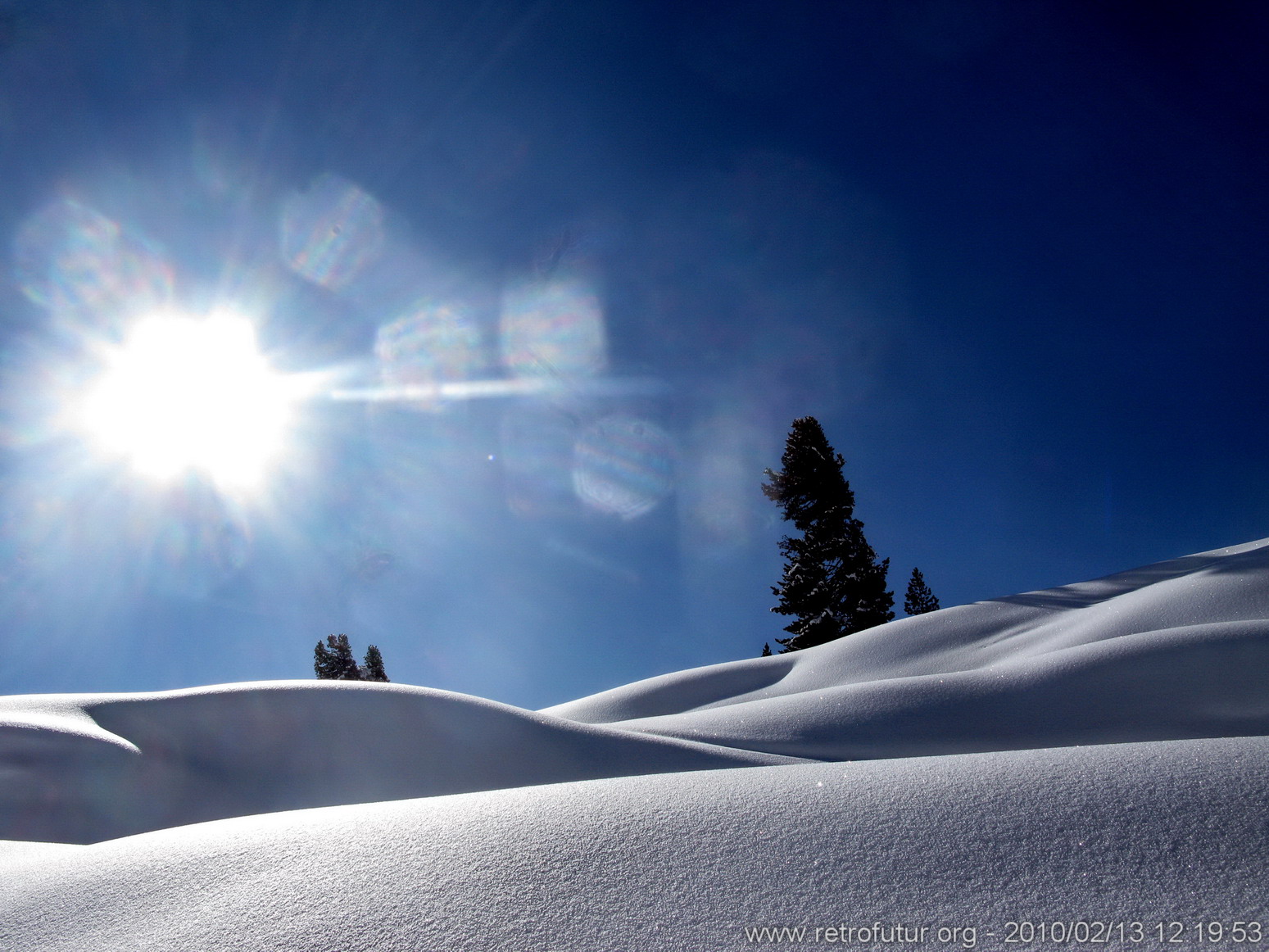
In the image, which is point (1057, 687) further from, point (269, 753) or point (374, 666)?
point (374, 666)

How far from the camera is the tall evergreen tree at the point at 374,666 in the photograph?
20.9 metres

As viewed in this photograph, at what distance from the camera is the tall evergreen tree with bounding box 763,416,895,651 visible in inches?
639

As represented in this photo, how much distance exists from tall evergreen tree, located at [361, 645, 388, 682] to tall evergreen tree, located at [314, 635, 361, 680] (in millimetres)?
312

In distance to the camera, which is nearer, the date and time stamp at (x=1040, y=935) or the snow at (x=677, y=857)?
the date and time stamp at (x=1040, y=935)

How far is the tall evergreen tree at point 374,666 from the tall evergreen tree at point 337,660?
1.02 feet

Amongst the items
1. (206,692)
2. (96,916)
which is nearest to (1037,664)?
(96,916)

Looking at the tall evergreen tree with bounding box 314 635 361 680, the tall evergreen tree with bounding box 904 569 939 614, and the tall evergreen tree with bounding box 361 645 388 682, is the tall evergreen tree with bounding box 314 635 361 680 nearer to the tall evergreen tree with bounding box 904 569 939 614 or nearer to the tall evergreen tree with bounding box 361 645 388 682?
the tall evergreen tree with bounding box 361 645 388 682

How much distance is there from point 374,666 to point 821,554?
581 inches

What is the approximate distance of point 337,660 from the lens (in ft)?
66.8

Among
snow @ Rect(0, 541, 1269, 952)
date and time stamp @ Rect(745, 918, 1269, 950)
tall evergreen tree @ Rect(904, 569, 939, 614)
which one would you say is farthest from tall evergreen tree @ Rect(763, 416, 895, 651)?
date and time stamp @ Rect(745, 918, 1269, 950)

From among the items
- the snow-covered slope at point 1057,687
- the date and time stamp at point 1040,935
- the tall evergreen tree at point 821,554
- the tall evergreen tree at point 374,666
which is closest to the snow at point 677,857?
the date and time stamp at point 1040,935

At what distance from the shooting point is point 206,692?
17.1ft

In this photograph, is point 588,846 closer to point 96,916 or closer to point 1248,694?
point 96,916

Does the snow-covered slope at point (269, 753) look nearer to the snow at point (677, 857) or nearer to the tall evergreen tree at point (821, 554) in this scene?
the snow at point (677, 857)
